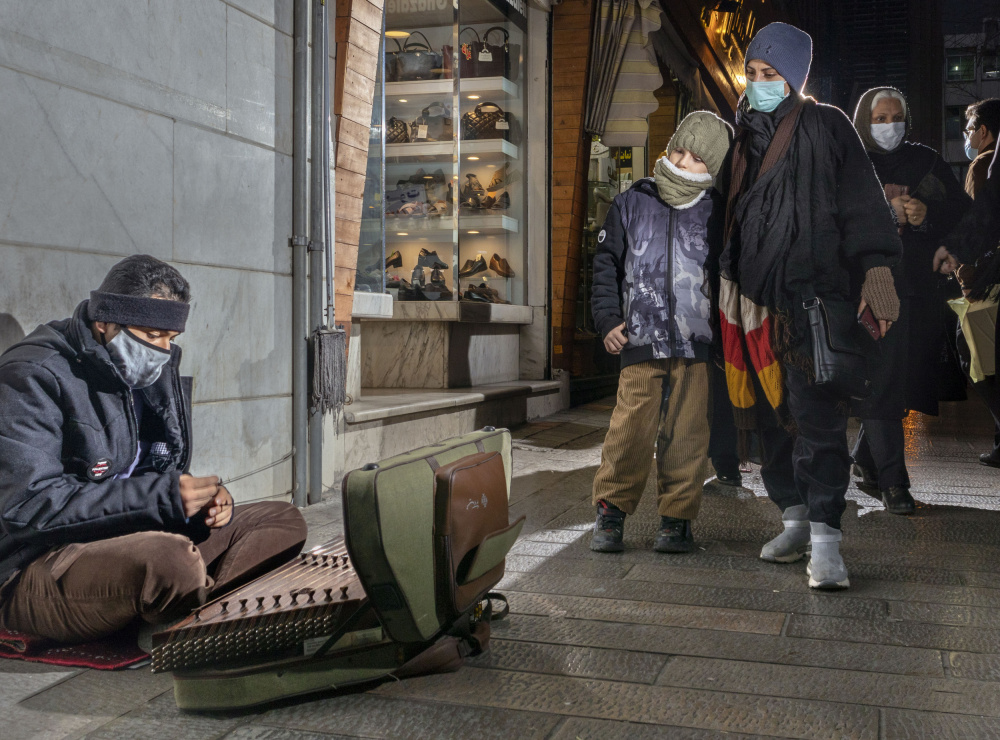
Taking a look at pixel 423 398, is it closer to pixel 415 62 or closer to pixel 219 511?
pixel 415 62

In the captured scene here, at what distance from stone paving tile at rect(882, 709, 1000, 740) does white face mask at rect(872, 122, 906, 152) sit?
10.7ft

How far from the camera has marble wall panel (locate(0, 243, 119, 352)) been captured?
3.09 meters

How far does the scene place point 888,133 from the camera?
15.5 ft

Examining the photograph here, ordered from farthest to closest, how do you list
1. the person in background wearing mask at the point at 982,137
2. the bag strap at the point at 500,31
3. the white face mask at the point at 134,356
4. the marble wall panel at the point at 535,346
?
the marble wall panel at the point at 535,346
the bag strap at the point at 500,31
the person in background wearing mask at the point at 982,137
the white face mask at the point at 134,356

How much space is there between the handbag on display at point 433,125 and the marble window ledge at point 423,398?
7.66 ft

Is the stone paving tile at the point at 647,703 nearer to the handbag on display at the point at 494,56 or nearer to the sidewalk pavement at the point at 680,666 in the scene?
the sidewalk pavement at the point at 680,666

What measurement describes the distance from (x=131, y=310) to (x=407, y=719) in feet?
4.46

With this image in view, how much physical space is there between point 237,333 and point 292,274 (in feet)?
1.78

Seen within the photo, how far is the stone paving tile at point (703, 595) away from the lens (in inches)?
125

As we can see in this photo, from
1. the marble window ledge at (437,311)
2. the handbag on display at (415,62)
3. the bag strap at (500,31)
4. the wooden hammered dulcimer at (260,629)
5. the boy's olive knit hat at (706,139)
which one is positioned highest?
the bag strap at (500,31)

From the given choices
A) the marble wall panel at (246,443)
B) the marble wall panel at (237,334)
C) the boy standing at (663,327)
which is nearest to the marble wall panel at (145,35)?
the marble wall panel at (237,334)

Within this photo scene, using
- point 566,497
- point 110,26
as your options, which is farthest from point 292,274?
point 566,497

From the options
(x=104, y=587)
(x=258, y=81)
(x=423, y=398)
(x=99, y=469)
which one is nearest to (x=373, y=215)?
(x=423, y=398)

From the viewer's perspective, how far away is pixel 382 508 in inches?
90.4
